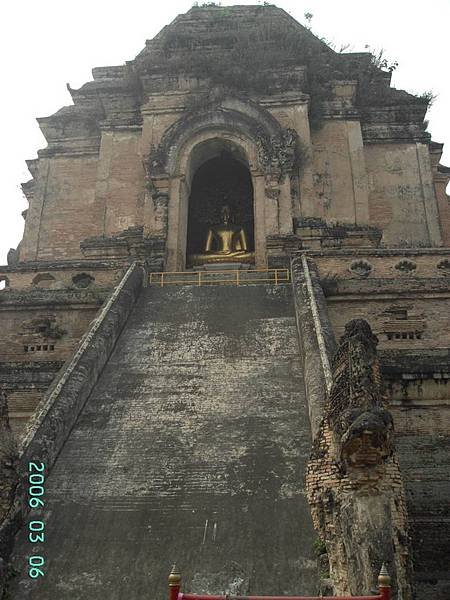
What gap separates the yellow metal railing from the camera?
1652 cm

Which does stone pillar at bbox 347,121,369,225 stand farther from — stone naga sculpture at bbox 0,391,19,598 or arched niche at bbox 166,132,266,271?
stone naga sculpture at bbox 0,391,19,598

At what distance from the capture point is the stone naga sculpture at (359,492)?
6.36 metres

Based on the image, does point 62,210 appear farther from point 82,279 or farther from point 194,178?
point 82,279

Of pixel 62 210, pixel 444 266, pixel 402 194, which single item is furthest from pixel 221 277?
pixel 402 194

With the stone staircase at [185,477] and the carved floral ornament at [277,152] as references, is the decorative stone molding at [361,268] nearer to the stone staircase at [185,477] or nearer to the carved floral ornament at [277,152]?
the stone staircase at [185,477]

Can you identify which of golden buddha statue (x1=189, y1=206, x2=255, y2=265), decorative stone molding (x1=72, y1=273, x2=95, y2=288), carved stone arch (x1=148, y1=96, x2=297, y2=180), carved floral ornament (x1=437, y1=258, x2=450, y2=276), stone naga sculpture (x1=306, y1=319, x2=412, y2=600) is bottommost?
stone naga sculpture (x1=306, y1=319, x2=412, y2=600)

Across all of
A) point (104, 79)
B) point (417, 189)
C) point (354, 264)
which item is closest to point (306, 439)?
point (354, 264)

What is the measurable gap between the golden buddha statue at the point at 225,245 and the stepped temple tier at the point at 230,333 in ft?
0.24

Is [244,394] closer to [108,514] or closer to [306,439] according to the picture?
[306,439]

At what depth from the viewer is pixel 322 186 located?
2031 centimetres

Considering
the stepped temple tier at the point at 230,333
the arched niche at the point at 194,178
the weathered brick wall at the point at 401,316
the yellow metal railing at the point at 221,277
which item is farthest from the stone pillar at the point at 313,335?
the arched niche at the point at 194,178

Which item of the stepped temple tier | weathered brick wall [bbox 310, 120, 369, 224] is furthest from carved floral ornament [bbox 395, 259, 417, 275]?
weathered brick wall [bbox 310, 120, 369, 224]
